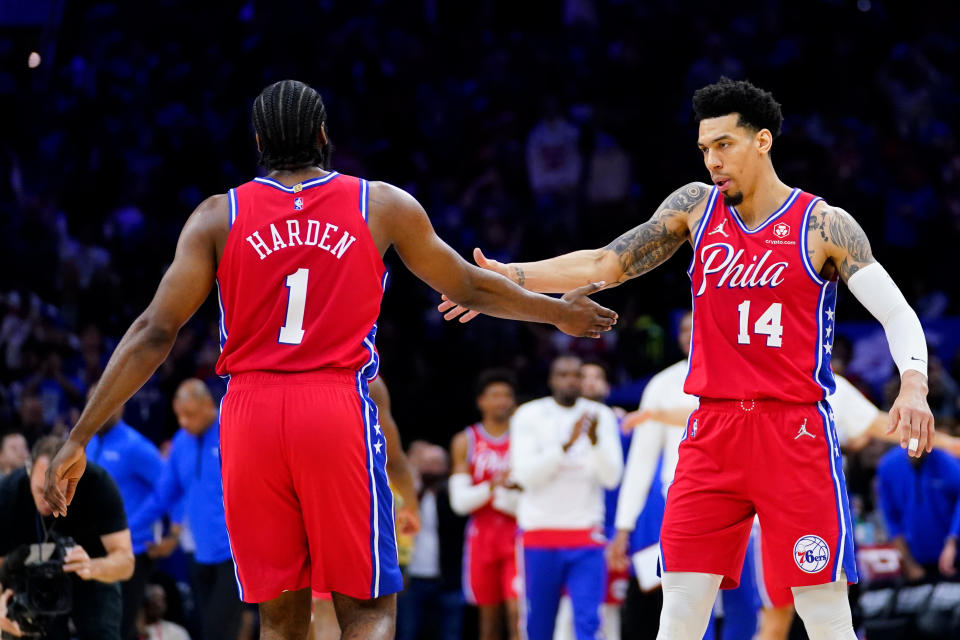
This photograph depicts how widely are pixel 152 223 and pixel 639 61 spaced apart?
5923 millimetres

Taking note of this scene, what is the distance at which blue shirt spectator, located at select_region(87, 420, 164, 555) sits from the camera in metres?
8.85

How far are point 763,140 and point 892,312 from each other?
90 centimetres

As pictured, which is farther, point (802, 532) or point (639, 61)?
point (639, 61)

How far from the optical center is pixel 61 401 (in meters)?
12.4

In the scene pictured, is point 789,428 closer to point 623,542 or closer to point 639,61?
point 623,542

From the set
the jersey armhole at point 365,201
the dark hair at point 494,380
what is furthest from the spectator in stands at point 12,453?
the jersey armhole at point 365,201

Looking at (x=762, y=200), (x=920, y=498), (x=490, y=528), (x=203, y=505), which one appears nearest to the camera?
(x=762, y=200)

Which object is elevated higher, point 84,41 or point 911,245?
point 84,41

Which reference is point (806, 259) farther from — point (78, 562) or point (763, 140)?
point (78, 562)

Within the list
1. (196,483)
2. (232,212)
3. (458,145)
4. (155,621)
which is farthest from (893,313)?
(458,145)

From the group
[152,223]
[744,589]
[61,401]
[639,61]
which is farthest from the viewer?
[639,61]

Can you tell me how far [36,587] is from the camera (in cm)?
640

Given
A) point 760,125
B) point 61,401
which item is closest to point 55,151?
point 61,401

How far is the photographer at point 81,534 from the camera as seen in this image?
660 cm
